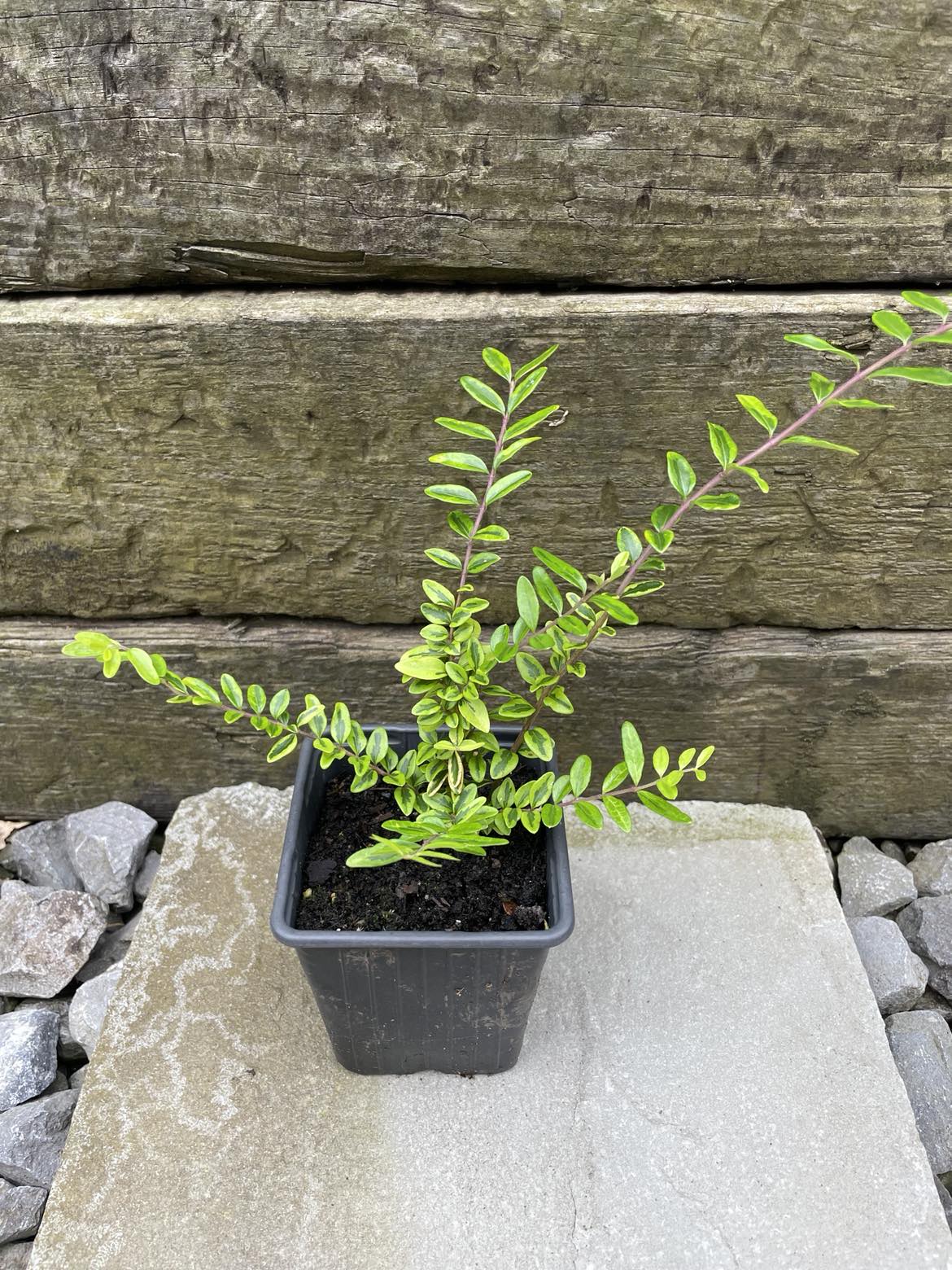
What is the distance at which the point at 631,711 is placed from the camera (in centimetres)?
174

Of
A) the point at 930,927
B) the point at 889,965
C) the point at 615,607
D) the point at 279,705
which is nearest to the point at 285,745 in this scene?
the point at 279,705

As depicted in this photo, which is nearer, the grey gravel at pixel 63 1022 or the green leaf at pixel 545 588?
the green leaf at pixel 545 588

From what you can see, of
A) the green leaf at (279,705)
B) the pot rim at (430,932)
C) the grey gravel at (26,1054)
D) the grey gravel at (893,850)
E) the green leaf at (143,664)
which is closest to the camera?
the green leaf at (143,664)

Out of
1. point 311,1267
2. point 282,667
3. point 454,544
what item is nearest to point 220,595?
point 282,667

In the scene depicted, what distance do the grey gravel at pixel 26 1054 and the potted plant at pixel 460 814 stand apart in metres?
0.54

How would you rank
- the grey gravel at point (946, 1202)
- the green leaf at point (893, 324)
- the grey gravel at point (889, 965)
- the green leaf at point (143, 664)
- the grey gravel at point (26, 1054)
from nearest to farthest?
the green leaf at point (893, 324) < the green leaf at point (143, 664) < the grey gravel at point (946, 1202) < the grey gravel at point (26, 1054) < the grey gravel at point (889, 965)

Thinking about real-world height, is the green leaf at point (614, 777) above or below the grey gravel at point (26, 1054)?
above

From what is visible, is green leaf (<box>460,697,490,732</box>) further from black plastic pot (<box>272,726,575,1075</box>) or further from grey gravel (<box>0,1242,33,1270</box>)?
grey gravel (<box>0,1242,33,1270</box>)

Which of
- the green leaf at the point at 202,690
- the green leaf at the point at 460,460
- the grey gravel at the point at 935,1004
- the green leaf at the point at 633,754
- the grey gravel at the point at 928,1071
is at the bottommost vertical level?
the grey gravel at the point at 935,1004

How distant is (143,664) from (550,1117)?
85 centimetres

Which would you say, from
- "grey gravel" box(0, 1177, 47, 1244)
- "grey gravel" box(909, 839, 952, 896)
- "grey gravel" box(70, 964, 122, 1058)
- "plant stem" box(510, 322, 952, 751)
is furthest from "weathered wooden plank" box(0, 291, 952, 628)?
"grey gravel" box(0, 1177, 47, 1244)

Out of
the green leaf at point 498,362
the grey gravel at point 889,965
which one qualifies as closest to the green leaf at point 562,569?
the green leaf at point 498,362

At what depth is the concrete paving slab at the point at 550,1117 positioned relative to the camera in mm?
1194

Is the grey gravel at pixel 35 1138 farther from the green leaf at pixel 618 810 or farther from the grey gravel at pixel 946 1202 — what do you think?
the grey gravel at pixel 946 1202
